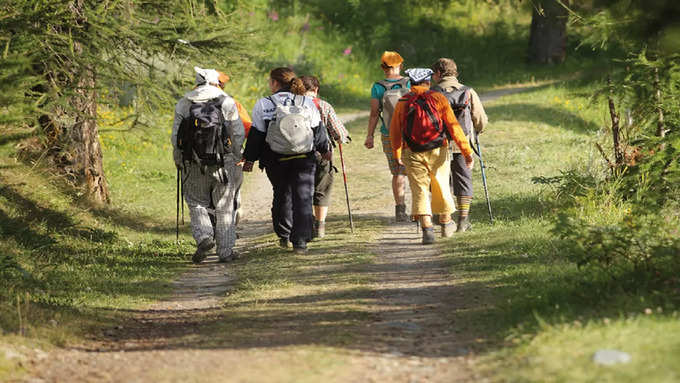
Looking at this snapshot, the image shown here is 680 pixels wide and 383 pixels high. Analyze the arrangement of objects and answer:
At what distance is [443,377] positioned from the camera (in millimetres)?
5551

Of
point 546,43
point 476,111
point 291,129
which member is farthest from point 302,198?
point 546,43

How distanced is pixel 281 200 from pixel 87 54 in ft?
8.97

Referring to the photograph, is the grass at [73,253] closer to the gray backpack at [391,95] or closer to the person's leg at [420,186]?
the person's leg at [420,186]

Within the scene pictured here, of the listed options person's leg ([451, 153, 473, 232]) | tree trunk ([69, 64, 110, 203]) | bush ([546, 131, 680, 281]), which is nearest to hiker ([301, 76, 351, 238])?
person's leg ([451, 153, 473, 232])

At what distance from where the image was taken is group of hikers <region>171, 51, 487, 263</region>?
973 cm

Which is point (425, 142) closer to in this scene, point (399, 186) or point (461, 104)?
point (461, 104)

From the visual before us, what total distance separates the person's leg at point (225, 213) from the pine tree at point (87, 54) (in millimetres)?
1529

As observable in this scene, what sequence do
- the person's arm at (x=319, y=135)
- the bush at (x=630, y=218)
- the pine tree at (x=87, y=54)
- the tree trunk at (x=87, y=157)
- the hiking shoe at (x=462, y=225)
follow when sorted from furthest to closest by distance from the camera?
the tree trunk at (x=87, y=157) < the hiking shoe at (x=462, y=225) < the person's arm at (x=319, y=135) < the pine tree at (x=87, y=54) < the bush at (x=630, y=218)

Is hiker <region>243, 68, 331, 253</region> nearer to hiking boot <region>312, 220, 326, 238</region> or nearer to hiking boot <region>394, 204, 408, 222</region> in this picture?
hiking boot <region>312, 220, 326, 238</region>

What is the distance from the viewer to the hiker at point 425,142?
973cm

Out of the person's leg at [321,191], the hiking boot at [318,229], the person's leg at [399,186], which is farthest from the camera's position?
the person's leg at [399,186]

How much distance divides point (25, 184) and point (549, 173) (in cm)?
789

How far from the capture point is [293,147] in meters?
9.75

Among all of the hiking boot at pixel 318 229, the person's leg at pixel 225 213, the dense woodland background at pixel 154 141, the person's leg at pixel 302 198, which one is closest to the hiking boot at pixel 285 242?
the person's leg at pixel 302 198
